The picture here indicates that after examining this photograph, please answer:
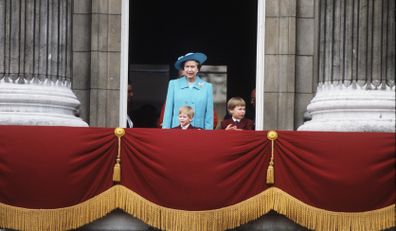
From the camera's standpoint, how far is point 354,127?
1862cm

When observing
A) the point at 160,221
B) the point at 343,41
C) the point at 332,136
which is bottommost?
the point at 160,221

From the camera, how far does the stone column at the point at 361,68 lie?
18.8 meters

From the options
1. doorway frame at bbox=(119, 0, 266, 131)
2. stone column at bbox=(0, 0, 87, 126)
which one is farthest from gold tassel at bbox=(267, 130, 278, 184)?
doorway frame at bbox=(119, 0, 266, 131)

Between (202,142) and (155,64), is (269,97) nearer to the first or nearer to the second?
(202,142)

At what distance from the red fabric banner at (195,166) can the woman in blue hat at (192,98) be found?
70.9 inches

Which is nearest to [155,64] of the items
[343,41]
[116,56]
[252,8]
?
[252,8]

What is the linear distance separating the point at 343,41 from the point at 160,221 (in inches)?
152

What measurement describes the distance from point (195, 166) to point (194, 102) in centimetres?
211

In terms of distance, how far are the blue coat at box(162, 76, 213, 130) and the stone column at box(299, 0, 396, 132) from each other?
4.93ft

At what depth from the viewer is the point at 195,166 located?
17.5 m

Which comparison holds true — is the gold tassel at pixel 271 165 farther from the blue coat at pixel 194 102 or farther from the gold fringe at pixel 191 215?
the blue coat at pixel 194 102

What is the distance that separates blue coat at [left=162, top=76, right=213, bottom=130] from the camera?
63.6ft

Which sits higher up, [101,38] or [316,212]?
[101,38]

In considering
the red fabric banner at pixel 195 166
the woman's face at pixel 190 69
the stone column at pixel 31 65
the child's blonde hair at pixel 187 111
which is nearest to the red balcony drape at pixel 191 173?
the red fabric banner at pixel 195 166
